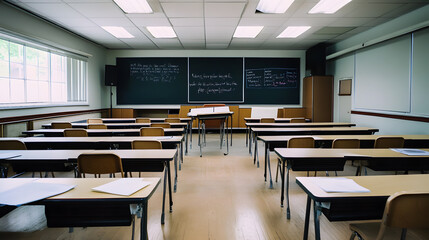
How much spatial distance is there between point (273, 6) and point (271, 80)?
13.7 ft

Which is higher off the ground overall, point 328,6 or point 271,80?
point 328,6

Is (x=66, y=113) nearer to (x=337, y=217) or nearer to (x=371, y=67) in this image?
(x=337, y=217)

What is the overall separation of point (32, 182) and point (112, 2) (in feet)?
13.0

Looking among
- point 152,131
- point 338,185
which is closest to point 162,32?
point 152,131

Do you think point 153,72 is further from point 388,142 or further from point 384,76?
point 388,142

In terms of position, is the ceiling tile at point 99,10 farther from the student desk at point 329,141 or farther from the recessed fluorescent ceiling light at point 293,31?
the recessed fluorescent ceiling light at point 293,31

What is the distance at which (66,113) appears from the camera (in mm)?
6508

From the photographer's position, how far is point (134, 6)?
4.88m

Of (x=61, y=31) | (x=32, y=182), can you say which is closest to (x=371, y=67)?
(x=32, y=182)

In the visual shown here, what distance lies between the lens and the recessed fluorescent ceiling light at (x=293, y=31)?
6.38 m

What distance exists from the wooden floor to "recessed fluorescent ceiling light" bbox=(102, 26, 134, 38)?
12.5 feet

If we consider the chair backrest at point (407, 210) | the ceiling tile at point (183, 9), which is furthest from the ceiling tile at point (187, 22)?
the chair backrest at point (407, 210)

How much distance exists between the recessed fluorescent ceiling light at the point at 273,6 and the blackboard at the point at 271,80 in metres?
3.82

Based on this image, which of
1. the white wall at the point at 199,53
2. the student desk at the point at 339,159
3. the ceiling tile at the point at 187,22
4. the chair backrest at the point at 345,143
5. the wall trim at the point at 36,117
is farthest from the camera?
the white wall at the point at 199,53
